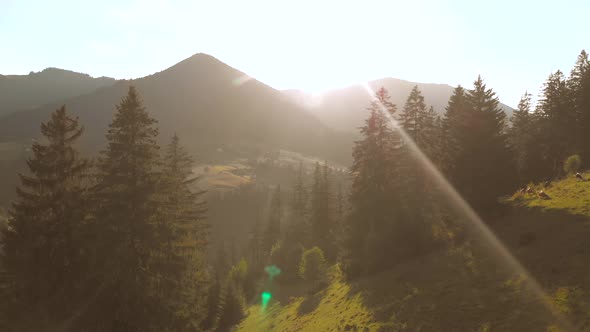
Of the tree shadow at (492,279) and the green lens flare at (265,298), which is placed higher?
the tree shadow at (492,279)

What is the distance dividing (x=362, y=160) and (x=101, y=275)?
903 inches

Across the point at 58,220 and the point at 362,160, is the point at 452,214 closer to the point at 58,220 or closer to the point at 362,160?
the point at 362,160

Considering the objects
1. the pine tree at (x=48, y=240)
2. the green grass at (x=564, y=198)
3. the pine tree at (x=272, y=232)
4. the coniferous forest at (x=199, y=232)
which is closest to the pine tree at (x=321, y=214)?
the pine tree at (x=272, y=232)

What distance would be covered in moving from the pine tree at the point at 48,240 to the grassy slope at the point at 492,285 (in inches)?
626

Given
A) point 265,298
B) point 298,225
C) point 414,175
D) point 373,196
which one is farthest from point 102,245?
point 298,225

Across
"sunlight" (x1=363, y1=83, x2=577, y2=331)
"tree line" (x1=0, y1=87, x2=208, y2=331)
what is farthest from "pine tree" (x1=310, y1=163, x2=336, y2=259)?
"tree line" (x1=0, y1=87, x2=208, y2=331)

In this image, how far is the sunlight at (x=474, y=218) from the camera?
14.9 metres

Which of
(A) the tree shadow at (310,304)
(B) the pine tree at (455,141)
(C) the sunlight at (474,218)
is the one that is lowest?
(A) the tree shadow at (310,304)

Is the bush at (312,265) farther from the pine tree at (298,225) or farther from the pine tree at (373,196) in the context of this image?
the pine tree at (373,196)

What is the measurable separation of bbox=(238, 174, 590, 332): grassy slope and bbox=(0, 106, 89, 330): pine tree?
15.9 meters

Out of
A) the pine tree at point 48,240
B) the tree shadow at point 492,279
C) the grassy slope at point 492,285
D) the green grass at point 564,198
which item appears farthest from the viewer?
the green grass at point 564,198

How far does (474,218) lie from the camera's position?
2906cm

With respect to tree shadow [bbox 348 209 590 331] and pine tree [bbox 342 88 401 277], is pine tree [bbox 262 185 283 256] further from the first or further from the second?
tree shadow [bbox 348 209 590 331]

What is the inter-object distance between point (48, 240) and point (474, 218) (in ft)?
97.0
